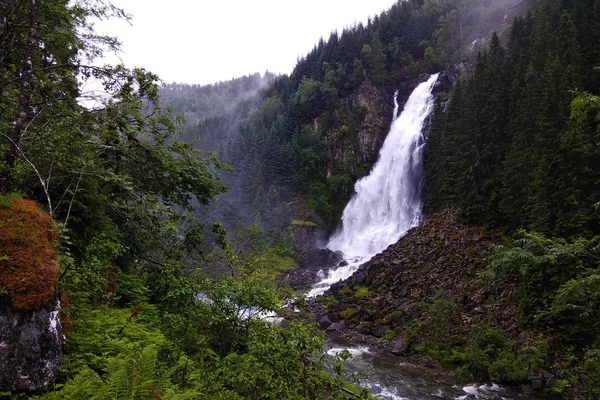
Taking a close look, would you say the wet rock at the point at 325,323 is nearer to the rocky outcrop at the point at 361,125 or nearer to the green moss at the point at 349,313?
the green moss at the point at 349,313

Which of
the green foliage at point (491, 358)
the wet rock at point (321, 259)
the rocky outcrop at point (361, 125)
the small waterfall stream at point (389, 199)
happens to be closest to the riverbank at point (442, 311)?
the green foliage at point (491, 358)

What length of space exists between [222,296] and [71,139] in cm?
423

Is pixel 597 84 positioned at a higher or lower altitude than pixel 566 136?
higher

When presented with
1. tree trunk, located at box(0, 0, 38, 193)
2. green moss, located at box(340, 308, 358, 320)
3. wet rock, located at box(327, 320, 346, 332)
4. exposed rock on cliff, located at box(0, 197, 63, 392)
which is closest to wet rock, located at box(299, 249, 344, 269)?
green moss, located at box(340, 308, 358, 320)

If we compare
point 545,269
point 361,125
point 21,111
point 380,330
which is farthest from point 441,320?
point 361,125

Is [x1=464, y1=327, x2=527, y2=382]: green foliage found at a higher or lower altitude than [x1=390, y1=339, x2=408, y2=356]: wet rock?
higher

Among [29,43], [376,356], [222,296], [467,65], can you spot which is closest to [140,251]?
[222,296]

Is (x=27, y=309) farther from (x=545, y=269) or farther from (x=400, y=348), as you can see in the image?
(x=545, y=269)

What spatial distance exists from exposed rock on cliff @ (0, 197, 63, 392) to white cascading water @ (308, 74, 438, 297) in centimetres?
3351

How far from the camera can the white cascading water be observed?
43281 mm

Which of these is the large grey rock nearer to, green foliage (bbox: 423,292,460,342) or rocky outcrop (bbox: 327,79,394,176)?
green foliage (bbox: 423,292,460,342)

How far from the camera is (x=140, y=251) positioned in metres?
10.1

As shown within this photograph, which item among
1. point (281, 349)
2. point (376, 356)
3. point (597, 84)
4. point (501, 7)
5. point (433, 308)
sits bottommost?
point (376, 356)

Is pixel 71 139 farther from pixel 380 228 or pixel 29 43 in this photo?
pixel 380 228
